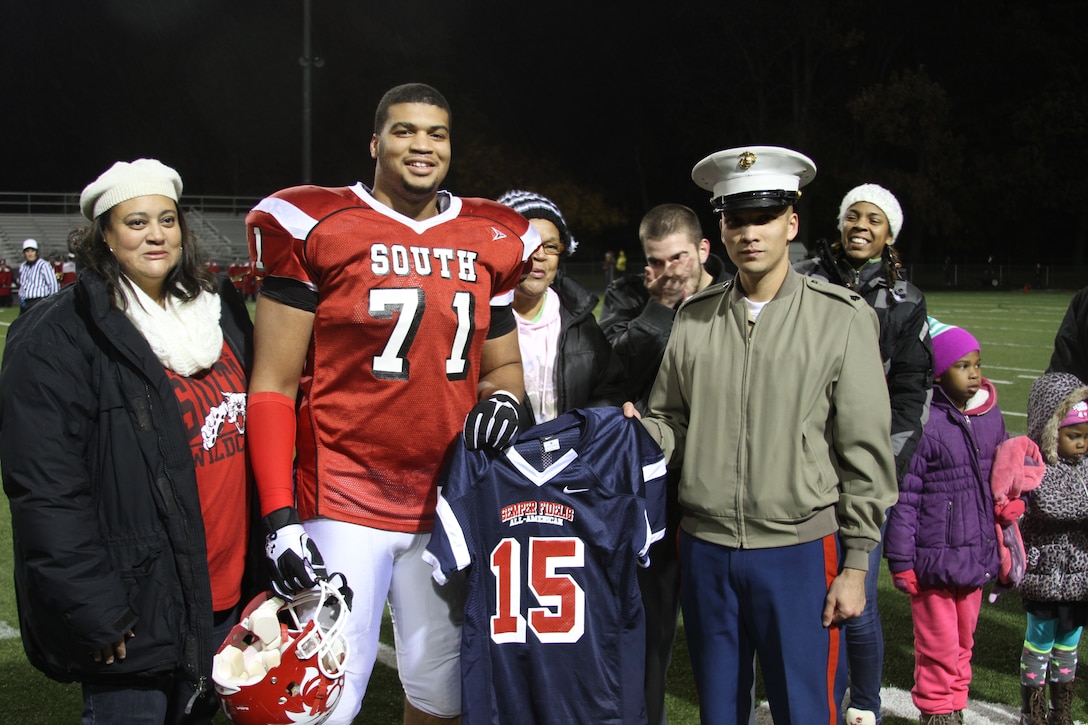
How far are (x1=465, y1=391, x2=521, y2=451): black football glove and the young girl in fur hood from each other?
7.06ft

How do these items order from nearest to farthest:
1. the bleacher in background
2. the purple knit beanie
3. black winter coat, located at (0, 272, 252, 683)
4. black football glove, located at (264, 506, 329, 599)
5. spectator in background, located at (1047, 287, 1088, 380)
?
black winter coat, located at (0, 272, 252, 683)
black football glove, located at (264, 506, 329, 599)
the purple knit beanie
spectator in background, located at (1047, 287, 1088, 380)
the bleacher in background

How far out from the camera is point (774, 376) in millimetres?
2572

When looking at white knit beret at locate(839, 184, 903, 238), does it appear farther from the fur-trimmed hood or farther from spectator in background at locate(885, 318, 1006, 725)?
the fur-trimmed hood

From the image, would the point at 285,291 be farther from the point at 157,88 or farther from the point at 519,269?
the point at 157,88

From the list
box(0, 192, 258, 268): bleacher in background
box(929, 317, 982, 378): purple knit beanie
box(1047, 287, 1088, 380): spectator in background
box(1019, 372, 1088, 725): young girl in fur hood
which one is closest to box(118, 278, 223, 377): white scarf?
box(929, 317, 982, 378): purple knit beanie

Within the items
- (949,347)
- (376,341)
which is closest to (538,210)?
(376,341)

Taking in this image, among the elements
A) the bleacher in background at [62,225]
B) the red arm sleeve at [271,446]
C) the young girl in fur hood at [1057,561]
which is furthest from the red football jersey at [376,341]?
the bleacher in background at [62,225]

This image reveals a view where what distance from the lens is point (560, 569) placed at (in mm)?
2795

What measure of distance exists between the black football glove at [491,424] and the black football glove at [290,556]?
1.67ft

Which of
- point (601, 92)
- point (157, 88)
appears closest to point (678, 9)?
point (601, 92)

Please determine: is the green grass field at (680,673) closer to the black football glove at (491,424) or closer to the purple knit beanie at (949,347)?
the purple knit beanie at (949,347)

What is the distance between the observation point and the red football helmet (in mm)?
2330

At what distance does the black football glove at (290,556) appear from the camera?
245cm

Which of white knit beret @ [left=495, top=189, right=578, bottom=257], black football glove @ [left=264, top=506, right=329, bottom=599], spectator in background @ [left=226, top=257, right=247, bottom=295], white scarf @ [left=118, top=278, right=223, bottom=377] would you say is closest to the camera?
black football glove @ [left=264, top=506, right=329, bottom=599]
